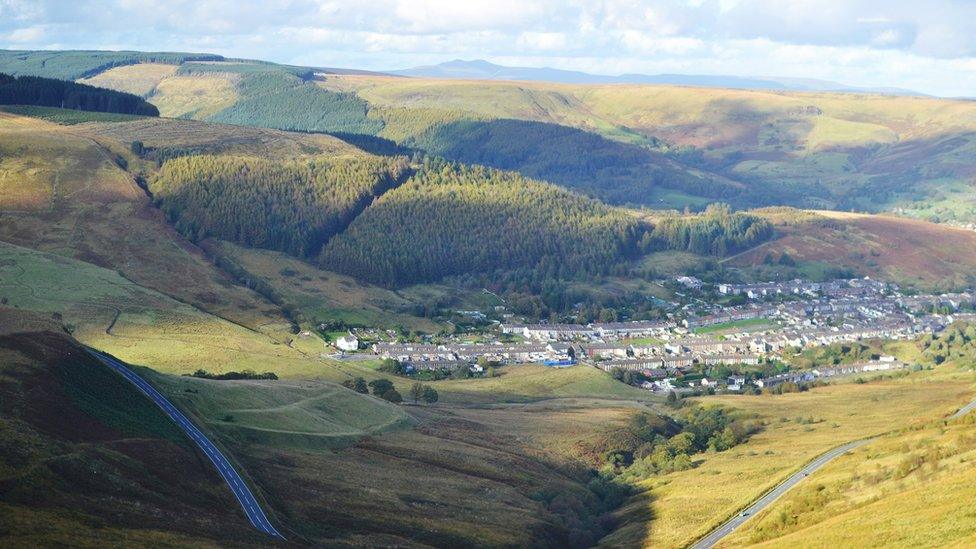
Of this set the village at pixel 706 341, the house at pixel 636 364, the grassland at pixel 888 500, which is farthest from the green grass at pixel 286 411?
the house at pixel 636 364

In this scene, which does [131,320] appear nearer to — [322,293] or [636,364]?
[322,293]

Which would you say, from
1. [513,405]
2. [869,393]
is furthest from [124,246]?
[869,393]

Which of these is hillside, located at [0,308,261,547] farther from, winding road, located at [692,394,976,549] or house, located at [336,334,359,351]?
house, located at [336,334,359,351]

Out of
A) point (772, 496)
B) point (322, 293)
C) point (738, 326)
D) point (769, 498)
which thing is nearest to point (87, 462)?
point (769, 498)

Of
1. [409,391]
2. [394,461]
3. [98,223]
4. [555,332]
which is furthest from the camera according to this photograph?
[98,223]

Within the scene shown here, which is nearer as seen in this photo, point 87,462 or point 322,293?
point 87,462

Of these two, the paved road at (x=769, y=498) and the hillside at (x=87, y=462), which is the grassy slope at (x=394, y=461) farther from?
the paved road at (x=769, y=498)

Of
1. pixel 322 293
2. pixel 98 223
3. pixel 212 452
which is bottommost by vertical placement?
pixel 322 293

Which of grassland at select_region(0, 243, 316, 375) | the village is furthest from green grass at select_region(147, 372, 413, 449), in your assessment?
the village
